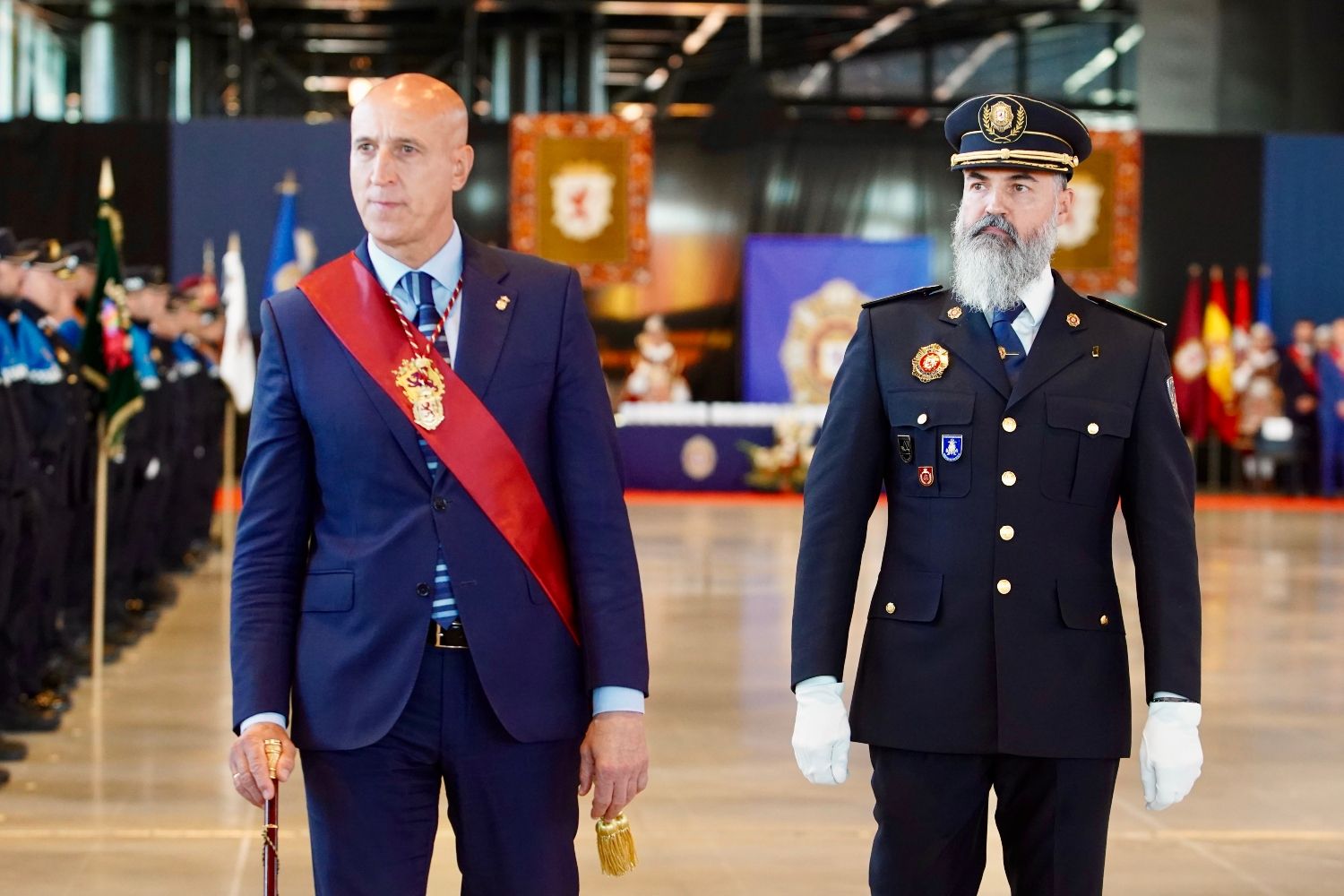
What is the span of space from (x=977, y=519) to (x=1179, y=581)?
0.27 metres

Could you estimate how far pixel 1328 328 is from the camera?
1585 centimetres

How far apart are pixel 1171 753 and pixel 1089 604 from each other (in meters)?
0.22

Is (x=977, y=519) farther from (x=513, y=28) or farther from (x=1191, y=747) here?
(x=513, y=28)

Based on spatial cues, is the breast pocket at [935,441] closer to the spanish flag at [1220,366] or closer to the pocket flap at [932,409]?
the pocket flap at [932,409]

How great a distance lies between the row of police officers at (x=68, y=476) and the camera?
571cm

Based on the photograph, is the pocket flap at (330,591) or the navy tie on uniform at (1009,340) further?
the navy tie on uniform at (1009,340)

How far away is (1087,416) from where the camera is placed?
7.98 feet

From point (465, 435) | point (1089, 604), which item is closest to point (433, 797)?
point (465, 435)

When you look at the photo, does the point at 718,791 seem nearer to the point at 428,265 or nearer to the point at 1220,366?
the point at 428,265

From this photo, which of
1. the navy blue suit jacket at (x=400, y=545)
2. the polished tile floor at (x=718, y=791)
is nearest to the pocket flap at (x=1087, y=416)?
the navy blue suit jacket at (x=400, y=545)

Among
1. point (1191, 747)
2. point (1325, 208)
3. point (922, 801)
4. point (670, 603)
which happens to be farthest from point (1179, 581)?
point (1325, 208)

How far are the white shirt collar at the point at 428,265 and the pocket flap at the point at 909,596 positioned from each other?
0.70 meters

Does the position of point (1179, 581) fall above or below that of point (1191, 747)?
above

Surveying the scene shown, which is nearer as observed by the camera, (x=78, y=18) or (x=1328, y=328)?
(x=1328, y=328)
